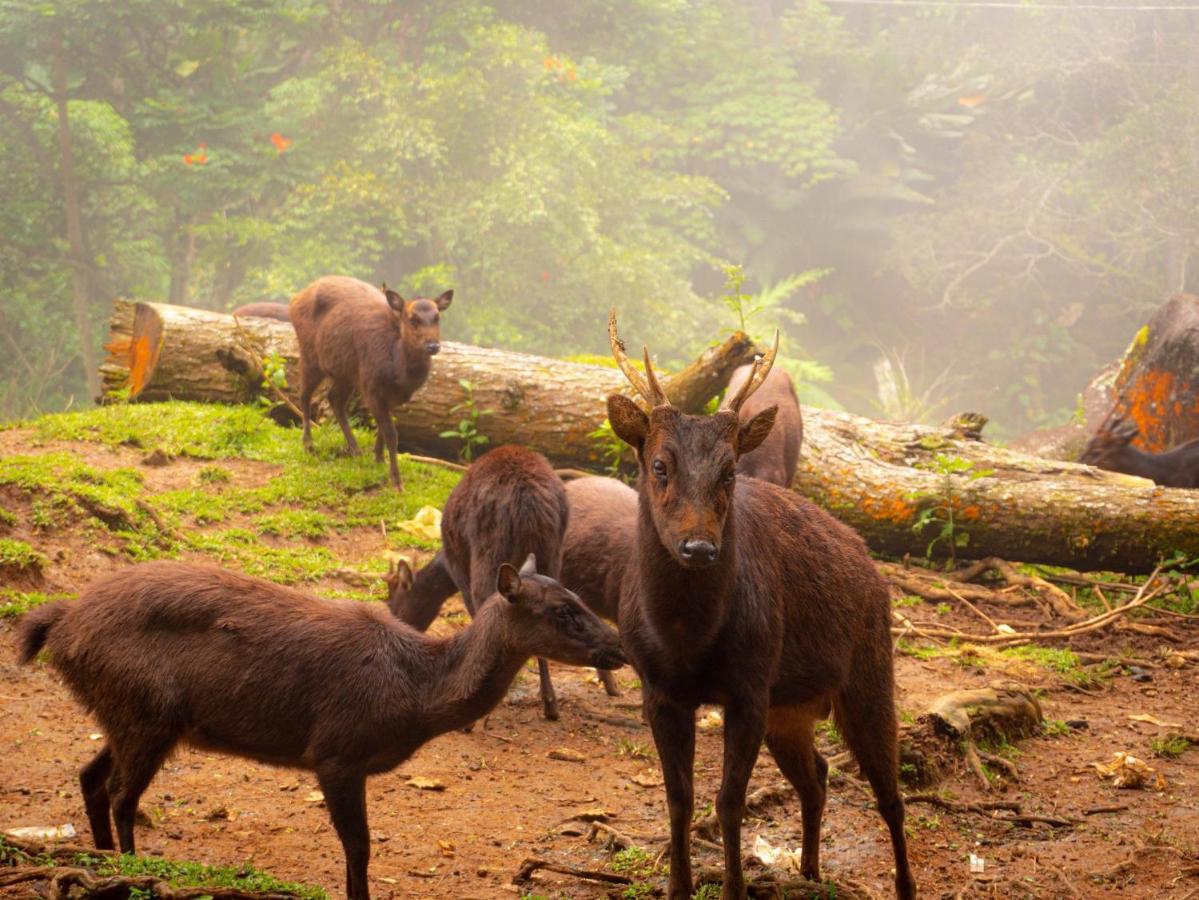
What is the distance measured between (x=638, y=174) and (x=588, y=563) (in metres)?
17.7

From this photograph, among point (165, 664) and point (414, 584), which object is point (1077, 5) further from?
point (165, 664)

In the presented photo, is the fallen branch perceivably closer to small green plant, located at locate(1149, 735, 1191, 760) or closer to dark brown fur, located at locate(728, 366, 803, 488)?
small green plant, located at locate(1149, 735, 1191, 760)

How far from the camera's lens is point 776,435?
8242mm

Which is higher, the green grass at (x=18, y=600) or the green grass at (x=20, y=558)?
the green grass at (x=20, y=558)

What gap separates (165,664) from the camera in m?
4.22

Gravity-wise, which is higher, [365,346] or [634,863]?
[365,346]

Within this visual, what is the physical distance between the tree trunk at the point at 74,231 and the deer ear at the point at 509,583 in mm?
15973

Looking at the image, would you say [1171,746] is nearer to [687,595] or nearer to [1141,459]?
[687,595]

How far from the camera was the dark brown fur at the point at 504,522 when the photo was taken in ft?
19.9

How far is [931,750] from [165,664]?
343 cm

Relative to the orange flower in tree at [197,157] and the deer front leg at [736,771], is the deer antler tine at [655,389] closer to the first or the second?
the deer front leg at [736,771]

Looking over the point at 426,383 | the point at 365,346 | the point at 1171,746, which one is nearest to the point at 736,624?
the point at 1171,746

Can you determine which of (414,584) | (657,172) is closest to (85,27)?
(657,172)

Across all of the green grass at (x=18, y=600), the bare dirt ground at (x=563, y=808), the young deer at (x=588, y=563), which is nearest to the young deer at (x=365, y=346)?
the young deer at (x=588, y=563)
